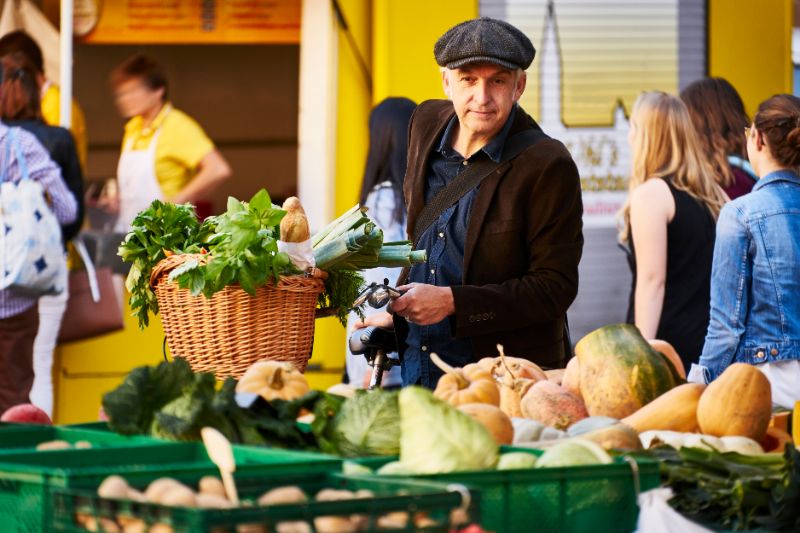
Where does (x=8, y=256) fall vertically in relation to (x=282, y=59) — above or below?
below

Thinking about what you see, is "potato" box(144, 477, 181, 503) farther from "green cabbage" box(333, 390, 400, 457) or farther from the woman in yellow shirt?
the woman in yellow shirt

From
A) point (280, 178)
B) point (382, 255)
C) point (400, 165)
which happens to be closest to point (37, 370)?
point (280, 178)

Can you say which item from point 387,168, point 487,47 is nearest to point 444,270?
point 487,47

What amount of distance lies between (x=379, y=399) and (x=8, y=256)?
5.60 m

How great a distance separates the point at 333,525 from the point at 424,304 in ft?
7.00

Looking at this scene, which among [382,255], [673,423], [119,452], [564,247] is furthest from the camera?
[564,247]

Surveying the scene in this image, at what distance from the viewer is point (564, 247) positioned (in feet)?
13.9

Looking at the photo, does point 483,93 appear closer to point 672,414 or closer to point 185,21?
point 672,414

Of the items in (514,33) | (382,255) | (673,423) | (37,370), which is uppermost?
(514,33)

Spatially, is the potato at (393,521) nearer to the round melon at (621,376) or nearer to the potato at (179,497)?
the potato at (179,497)

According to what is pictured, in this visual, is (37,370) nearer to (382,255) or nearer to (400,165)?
(400,165)

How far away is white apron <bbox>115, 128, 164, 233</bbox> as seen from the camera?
28.1ft

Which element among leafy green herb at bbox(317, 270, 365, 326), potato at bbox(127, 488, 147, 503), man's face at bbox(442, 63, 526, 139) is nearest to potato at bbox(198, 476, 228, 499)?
potato at bbox(127, 488, 147, 503)

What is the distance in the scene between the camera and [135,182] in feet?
28.2
